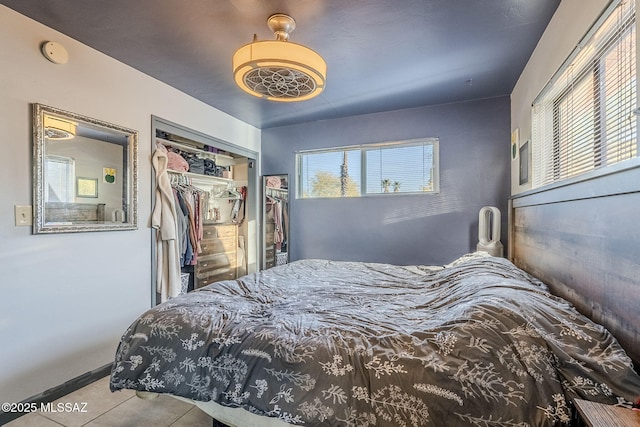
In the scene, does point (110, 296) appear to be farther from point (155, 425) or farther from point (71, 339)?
point (155, 425)

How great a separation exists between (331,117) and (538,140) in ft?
7.29

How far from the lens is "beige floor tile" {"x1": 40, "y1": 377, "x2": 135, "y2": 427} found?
1.77m

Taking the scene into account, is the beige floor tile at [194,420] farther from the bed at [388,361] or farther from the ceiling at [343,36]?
the ceiling at [343,36]

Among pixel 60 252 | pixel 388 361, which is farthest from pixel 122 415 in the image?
pixel 388 361

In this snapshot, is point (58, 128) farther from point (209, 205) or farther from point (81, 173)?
point (209, 205)

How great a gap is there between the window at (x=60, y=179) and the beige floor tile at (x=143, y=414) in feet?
4.72

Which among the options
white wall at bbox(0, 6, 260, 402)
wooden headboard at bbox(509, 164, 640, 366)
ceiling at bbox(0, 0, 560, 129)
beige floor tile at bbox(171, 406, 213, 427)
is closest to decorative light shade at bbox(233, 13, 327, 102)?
ceiling at bbox(0, 0, 560, 129)

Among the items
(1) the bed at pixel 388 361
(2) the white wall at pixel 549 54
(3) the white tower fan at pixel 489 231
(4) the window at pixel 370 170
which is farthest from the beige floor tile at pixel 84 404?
(2) the white wall at pixel 549 54

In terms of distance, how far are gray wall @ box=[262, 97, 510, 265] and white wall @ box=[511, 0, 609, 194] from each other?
0.23 metres

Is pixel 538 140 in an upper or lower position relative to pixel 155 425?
upper

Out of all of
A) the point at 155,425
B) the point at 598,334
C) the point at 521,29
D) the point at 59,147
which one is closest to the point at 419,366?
the point at 598,334

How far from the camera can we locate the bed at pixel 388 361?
979mm

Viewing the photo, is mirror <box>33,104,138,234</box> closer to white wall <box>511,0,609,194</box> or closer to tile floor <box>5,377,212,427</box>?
tile floor <box>5,377,212,427</box>

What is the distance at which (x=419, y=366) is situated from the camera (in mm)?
1066
